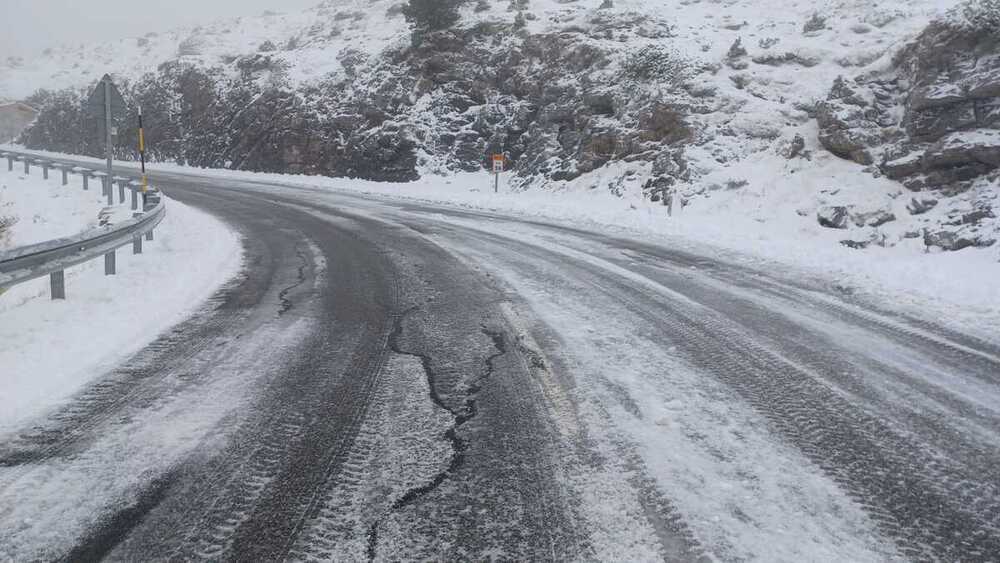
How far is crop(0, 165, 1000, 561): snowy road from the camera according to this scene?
263cm

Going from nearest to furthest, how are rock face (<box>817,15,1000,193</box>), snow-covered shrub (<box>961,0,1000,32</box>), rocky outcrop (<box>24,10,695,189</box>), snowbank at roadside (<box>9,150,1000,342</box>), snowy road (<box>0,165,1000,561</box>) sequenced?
snowy road (<box>0,165,1000,561</box>) < snowbank at roadside (<box>9,150,1000,342</box>) < rock face (<box>817,15,1000,193</box>) < snow-covered shrub (<box>961,0,1000,32</box>) < rocky outcrop (<box>24,10,695,189</box>)

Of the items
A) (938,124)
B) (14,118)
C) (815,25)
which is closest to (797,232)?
(938,124)

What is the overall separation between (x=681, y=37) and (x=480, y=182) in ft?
32.6

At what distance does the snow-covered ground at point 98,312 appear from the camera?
436 centimetres

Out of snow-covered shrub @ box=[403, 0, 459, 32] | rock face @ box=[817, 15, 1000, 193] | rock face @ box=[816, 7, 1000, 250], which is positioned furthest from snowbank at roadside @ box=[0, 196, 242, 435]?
snow-covered shrub @ box=[403, 0, 459, 32]

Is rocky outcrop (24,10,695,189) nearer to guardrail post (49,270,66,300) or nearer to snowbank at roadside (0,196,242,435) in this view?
snowbank at roadside (0,196,242,435)

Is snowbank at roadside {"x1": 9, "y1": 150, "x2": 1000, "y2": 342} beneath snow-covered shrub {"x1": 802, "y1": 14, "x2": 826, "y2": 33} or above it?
beneath

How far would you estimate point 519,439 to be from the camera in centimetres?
355

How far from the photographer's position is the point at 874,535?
270 centimetres

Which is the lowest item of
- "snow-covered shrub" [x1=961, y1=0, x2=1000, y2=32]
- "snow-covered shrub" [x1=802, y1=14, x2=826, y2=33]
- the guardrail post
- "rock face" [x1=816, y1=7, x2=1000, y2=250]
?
the guardrail post

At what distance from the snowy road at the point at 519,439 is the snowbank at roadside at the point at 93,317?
0.27 metres

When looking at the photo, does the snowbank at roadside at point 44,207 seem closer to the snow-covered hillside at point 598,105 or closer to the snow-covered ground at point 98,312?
the snow-covered ground at point 98,312

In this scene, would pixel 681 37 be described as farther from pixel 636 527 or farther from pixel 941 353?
pixel 636 527

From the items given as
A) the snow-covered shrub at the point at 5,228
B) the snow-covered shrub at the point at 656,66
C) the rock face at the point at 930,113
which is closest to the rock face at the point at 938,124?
the rock face at the point at 930,113
